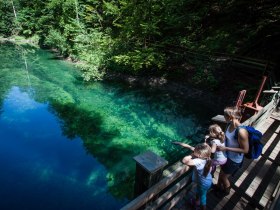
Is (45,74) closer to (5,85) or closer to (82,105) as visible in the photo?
(5,85)

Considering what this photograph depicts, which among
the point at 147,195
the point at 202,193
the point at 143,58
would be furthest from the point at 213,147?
the point at 143,58

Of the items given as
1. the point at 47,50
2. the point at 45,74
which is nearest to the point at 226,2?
the point at 45,74

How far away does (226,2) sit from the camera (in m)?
11.5

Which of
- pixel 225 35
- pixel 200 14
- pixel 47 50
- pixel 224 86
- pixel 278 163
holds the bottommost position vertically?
pixel 47 50

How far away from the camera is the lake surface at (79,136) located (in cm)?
745

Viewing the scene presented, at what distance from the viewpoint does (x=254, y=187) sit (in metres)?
4.64

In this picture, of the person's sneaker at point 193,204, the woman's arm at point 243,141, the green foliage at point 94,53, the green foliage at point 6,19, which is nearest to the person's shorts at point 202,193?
the person's sneaker at point 193,204

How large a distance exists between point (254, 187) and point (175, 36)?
13370 millimetres

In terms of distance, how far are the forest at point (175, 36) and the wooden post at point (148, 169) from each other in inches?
413

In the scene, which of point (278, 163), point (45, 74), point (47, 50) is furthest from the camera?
point (47, 50)

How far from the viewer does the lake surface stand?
7.45 meters

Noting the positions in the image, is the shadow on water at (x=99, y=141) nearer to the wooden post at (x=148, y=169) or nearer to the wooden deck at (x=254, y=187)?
the wooden deck at (x=254, y=187)

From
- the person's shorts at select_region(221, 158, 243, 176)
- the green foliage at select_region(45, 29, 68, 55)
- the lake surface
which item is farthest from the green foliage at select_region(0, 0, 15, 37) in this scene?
the person's shorts at select_region(221, 158, 243, 176)

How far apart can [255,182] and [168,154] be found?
4.84 m
